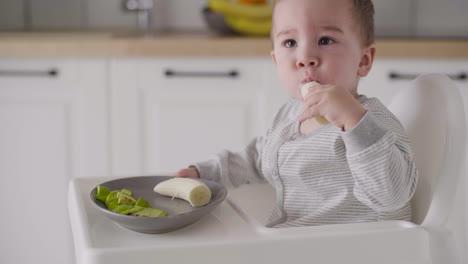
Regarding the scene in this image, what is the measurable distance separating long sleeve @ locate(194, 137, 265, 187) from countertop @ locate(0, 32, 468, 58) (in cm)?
88

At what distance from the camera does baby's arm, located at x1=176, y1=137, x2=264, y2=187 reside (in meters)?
1.15

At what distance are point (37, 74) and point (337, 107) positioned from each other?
1492 mm

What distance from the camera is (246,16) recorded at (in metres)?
2.21

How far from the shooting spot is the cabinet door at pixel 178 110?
2090 millimetres

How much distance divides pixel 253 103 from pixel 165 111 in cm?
29

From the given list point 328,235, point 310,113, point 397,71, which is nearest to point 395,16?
point 397,71

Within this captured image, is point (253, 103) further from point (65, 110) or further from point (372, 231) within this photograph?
point (372, 231)

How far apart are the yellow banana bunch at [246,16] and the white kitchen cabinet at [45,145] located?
0.46 metres

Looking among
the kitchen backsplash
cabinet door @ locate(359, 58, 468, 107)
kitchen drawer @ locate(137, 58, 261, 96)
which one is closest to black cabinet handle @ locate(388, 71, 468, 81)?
cabinet door @ locate(359, 58, 468, 107)

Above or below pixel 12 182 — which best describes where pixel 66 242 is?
below

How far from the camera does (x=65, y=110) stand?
214 cm

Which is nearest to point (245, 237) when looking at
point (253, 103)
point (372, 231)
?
point (372, 231)

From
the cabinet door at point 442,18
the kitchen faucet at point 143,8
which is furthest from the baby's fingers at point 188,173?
the cabinet door at point 442,18

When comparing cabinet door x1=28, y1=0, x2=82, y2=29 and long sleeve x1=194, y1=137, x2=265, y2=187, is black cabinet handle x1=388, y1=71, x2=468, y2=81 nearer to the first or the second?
long sleeve x1=194, y1=137, x2=265, y2=187
